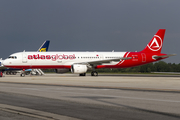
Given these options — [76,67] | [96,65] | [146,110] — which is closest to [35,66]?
[76,67]

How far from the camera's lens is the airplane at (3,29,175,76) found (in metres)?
48.5

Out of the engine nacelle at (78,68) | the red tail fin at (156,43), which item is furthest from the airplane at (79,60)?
the red tail fin at (156,43)

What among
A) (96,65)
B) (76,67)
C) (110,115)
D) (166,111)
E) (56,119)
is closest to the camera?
(56,119)

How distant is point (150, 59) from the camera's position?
54.3m

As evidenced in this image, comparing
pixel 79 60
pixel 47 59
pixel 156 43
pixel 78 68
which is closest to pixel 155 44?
pixel 156 43

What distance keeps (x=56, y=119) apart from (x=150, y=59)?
47.8m

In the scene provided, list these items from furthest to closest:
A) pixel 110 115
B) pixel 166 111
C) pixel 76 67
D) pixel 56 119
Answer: pixel 76 67 → pixel 166 111 → pixel 110 115 → pixel 56 119

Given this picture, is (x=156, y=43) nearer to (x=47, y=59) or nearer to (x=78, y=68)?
(x=78, y=68)

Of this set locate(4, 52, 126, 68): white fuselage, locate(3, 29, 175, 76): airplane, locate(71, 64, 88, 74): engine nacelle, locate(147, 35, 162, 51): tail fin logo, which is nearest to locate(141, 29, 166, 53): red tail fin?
locate(147, 35, 162, 51): tail fin logo

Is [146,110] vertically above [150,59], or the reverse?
[150,59]

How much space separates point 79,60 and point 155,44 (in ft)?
54.4

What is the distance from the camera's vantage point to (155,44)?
184 ft

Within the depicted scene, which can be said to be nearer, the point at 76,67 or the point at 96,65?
the point at 76,67

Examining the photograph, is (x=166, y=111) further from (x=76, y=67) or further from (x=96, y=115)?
(x=76, y=67)
